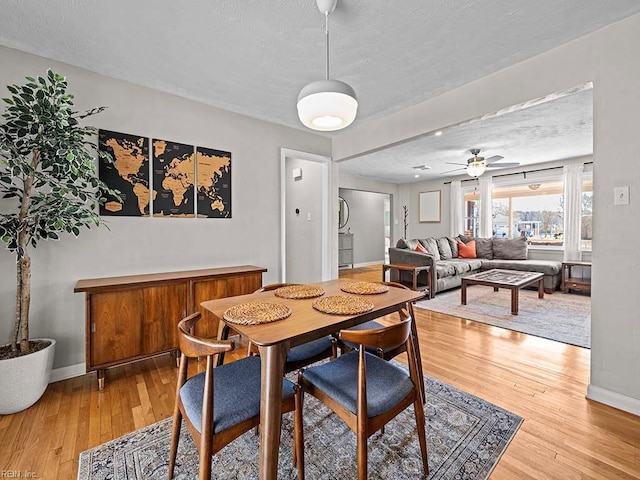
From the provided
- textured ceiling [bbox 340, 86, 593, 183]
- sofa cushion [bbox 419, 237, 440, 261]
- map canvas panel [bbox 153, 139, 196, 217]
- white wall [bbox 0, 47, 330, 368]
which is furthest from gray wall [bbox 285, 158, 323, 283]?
sofa cushion [bbox 419, 237, 440, 261]

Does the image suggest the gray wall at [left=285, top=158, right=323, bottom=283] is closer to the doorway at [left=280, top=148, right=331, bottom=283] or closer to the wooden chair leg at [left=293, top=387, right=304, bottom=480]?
the doorway at [left=280, top=148, right=331, bottom=283]

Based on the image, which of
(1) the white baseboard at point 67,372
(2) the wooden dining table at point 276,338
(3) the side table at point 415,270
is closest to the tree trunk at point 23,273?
(1) the white baseboard at point 67,372

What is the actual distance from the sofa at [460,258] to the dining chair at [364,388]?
3619 mm

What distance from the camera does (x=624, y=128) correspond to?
6.05 ft

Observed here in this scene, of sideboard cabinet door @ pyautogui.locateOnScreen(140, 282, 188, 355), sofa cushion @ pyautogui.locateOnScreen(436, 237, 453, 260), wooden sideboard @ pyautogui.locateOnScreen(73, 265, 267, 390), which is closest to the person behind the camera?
wooden sideboard @ pyautogui.locateOnScreen(73, 265, 267, 390)

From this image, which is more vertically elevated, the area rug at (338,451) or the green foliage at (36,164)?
the green foliage at (36,164)

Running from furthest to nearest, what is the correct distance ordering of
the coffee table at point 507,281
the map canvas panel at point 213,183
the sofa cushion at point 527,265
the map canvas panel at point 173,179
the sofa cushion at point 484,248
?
the sofa cushion at point 484,248 → the sofa cushion at point 527,265 → the coffee table at point 507,281 → the map canvas panel at point 213,183 → the map canvas panel at point 173,179

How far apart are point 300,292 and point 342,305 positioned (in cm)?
39

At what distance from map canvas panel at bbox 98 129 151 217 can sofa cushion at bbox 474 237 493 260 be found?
6.20 metres

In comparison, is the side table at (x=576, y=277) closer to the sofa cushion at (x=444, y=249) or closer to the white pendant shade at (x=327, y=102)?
the sofa cushion at (x=444, y=249)

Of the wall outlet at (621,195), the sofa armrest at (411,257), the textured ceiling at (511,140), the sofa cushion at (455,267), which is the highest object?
the textured ceiling at (511,140)

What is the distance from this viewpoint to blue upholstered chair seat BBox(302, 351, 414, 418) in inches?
48.3

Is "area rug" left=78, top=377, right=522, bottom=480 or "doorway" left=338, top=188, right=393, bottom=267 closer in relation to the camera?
"area rug" left=78, top=377, right=522, bottom=480

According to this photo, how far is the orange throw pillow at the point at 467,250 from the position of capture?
621cm
